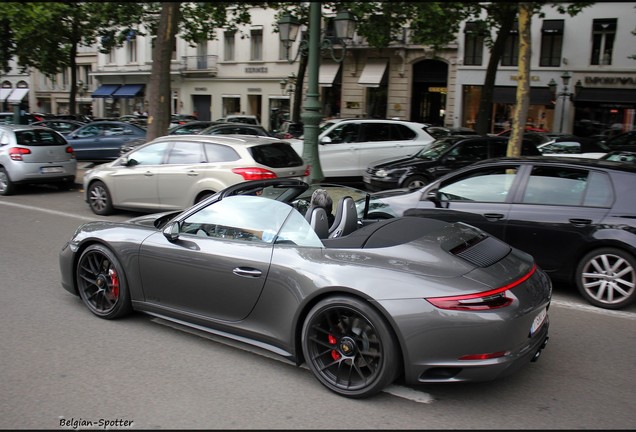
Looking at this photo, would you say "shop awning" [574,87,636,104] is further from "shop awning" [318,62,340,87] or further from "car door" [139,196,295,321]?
"car door" [139,196,295,321]

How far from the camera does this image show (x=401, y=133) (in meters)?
14.6

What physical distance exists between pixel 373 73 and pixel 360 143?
2292cm

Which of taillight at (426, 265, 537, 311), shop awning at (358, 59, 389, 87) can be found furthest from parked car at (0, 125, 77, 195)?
shop awning at (358, 59, 389, 87)

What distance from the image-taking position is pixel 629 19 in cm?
2938

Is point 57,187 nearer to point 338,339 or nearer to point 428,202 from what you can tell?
point 428,202

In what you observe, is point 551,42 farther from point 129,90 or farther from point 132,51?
point 132,51

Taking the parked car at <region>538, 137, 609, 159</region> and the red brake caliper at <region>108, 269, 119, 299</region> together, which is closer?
the red brake caliper at <region>108, 269, 119, 299</region>

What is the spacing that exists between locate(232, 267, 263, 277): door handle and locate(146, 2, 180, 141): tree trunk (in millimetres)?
12411

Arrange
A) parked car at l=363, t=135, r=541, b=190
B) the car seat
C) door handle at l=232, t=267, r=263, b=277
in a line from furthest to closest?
1. parked car at l=363, t=135, r=541, b=190
2. the car seat
3. door handle at l=232, t=267, r=263, b=277

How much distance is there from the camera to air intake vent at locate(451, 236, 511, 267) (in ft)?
12.5

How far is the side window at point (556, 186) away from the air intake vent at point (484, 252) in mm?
2112

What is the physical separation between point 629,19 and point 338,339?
3251 cm

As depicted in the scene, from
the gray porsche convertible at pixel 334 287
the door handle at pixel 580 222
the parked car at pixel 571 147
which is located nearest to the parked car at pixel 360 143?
the parked car at pixel 571 147

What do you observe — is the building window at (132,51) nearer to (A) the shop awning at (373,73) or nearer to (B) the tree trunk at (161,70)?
(A) the shop awning at (373,73)
